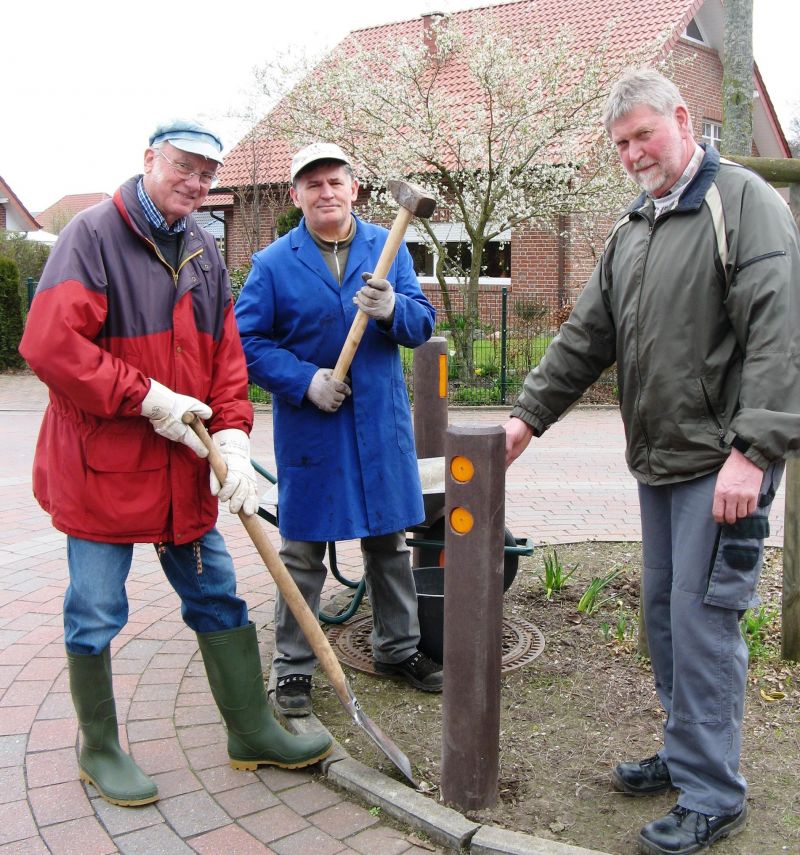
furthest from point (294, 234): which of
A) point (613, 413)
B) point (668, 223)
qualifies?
point (613, 413)

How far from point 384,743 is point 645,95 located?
2.06m

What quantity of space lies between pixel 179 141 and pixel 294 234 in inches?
31.2

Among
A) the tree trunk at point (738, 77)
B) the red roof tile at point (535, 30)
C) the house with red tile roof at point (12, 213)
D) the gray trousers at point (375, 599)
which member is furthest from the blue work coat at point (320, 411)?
the house with red tile roof at point (12, 213)

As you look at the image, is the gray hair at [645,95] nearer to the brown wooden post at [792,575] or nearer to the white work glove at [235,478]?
the white work glove at [235,478]

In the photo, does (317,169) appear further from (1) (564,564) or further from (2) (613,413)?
(2) (613,413)

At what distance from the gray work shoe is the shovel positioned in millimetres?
411

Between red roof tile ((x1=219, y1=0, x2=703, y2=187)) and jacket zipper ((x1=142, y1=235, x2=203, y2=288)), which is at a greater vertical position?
red roof tile ((x1=219, y1=0, x2=703, y2=187))

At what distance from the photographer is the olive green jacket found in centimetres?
228

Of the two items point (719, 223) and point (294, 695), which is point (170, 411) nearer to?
point (294, 695)

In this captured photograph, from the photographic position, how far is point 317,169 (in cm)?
327

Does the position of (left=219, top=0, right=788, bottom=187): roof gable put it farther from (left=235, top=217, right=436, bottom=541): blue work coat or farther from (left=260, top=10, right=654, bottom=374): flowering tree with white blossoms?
(left=235, top=217, right=436, bottom=541): blue work coat

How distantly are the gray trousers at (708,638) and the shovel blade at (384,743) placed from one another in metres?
0.79

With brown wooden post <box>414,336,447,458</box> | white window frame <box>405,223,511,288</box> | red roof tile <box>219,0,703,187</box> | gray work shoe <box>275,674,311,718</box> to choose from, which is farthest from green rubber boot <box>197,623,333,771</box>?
white window frame <box>405,223,511,288</box>

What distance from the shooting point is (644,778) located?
9.36 ft
